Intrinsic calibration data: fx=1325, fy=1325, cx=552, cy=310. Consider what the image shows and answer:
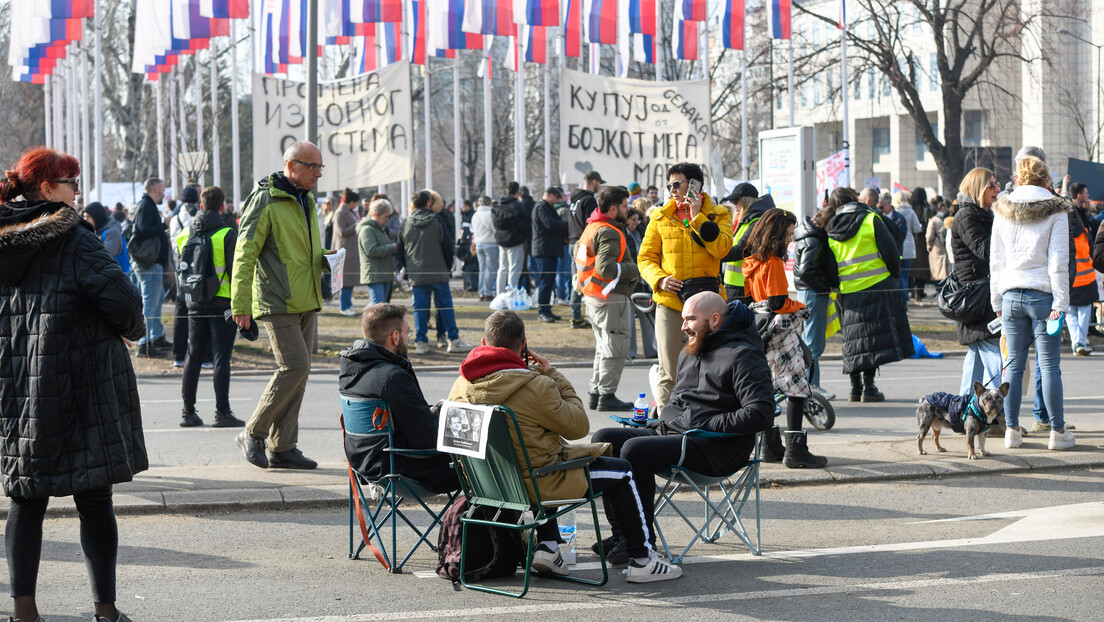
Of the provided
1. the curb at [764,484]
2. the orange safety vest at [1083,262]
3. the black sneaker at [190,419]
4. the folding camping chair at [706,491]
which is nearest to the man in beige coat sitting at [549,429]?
the folding camping chair at [706,491]

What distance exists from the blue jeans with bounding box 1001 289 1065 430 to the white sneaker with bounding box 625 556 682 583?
4058mm

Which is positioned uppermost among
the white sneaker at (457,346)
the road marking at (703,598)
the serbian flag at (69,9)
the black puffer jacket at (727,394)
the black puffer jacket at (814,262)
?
the serbian flag at (69,9)

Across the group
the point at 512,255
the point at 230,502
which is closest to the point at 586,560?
the point at 230,502

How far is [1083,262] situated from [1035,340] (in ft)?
18.3

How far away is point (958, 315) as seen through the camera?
31.8 feet

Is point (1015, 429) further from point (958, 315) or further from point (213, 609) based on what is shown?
point (213, 609)

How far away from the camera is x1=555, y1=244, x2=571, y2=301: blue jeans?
19.7 meters

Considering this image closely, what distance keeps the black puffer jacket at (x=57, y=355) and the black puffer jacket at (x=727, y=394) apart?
2.72 meters

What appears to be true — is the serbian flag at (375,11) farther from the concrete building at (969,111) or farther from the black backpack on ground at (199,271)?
the concrete building at (969,111)

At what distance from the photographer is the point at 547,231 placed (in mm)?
18641

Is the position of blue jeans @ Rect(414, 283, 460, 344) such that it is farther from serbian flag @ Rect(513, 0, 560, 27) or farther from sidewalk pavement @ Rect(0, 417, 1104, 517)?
serbian flag @ Rect(513, 0, 560, 27)

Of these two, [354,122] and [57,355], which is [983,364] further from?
[354,122]

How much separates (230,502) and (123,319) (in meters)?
2.74

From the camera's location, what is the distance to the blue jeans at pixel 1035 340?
29.0 feet
